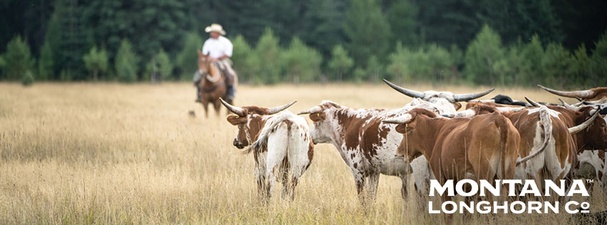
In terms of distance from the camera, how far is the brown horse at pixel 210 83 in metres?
20.4

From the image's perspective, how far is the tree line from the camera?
4631 cm

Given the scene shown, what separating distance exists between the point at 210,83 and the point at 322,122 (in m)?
11.9

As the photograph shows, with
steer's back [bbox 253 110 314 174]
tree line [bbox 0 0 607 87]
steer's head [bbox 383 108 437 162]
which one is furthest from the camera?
tree line [bbox 0 0 607 87]

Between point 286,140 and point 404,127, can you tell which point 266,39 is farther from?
point 404,127

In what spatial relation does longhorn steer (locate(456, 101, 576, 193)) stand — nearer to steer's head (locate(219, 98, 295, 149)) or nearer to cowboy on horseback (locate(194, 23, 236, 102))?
steer's head (locate(219, 98, 295, 149))

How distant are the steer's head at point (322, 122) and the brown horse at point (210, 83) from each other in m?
11.4

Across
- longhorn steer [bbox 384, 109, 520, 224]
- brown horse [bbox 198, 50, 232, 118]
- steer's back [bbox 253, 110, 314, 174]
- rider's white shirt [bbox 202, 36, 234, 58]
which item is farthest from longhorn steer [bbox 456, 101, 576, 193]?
rider's white shirt [bbox 202, 36, 234, 58]

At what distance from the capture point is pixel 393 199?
8273 mm

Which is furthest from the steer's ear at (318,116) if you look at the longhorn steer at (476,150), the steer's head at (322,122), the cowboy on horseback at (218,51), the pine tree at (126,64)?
the pine tree at (126,64)

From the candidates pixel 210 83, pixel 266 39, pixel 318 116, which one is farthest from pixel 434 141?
pixel 266 39

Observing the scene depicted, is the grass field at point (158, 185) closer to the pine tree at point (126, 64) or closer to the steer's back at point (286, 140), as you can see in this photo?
the steer's back at point (286, 140)

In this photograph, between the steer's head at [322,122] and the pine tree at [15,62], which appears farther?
the pine tree at [15,62]

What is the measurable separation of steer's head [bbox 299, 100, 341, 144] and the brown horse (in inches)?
447

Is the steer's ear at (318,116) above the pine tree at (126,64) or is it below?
above
